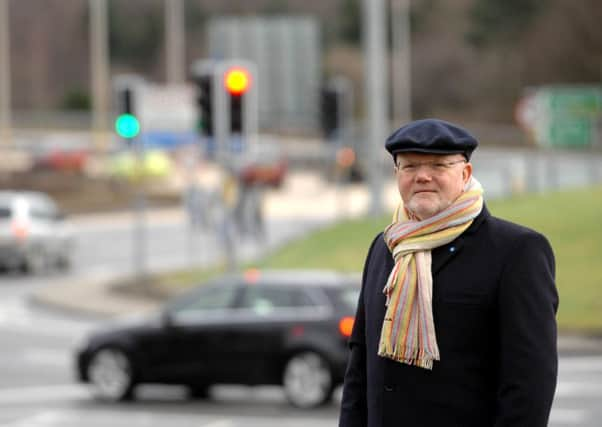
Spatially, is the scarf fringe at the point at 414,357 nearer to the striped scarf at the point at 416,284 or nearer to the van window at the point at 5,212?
the striped scarf at the point at 416,284

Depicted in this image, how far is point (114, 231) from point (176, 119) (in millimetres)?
20264

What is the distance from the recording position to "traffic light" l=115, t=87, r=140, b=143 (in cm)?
3044

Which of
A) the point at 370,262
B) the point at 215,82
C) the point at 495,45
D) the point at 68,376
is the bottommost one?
the point at 68,376

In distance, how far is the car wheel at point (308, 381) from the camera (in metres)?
16.0

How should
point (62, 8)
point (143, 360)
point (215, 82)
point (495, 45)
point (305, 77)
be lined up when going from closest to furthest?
point (143, 360)
point (215, 82)
point (305, 77)
point (495, 45)
point (62, 8)

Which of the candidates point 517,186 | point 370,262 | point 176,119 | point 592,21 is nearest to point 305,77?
point 176,119

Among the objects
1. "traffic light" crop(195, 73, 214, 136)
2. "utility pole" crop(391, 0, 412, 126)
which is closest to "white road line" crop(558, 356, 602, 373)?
"traffic light" crop(195, 73, 214, 136)

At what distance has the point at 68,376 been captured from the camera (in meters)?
20.3

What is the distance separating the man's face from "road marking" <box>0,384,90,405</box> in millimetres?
13288

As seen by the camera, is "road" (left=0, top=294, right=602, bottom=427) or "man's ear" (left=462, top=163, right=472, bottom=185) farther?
"road" (left=0, top=294, right=602, bottom=427)

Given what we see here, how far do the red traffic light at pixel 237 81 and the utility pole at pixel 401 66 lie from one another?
56959mm

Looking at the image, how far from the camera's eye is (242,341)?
54.1 feet

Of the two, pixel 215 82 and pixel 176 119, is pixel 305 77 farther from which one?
pixel 215 82

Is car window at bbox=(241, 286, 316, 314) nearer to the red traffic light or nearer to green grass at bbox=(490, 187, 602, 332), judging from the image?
green grass at bbox=(490, 187, 602, 332)
